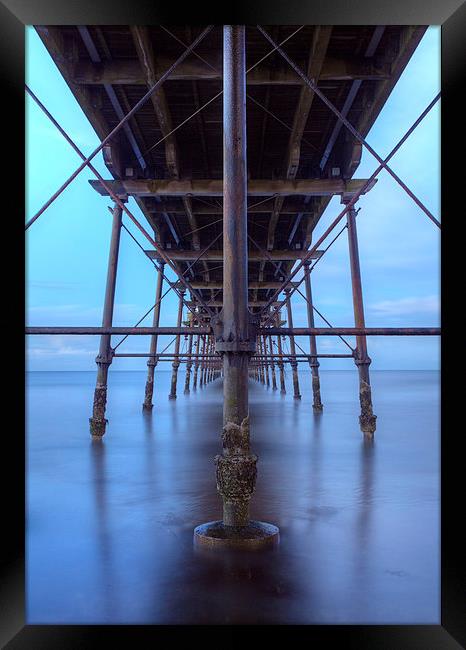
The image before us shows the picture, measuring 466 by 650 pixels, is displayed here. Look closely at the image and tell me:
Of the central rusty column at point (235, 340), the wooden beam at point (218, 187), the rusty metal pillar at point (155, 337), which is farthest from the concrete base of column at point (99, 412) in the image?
the central rusty column at point (235, 340)

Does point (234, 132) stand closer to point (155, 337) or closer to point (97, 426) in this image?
point (97, 426)

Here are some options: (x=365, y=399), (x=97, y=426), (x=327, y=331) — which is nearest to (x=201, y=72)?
(x=327, y=331)

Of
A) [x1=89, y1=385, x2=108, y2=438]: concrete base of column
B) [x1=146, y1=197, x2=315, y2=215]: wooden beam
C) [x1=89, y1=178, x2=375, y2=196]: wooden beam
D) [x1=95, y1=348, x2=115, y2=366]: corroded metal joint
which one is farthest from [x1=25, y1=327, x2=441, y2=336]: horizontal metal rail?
[x1=146, y1=197, x2=315, y2=215]: wooden beam

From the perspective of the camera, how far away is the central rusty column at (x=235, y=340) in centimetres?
443

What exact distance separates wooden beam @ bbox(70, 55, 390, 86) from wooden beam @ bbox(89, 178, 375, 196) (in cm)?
225

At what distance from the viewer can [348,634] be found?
96.2 inches

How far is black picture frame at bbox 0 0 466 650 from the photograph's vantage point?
2416 mm

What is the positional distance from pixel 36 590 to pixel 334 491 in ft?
14.1

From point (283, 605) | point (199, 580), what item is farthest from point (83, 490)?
point (283, 605)

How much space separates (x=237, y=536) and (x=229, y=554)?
0.64ft

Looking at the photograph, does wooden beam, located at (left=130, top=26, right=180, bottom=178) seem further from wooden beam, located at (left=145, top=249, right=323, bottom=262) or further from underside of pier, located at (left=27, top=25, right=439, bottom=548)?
wooden beam, located at (left=145, top=249, right=323, bottom=262)
